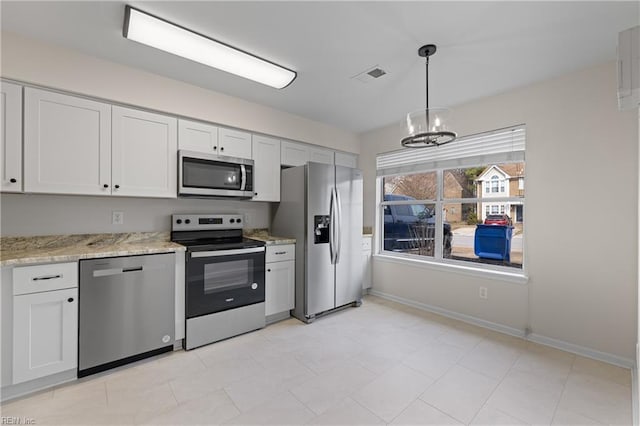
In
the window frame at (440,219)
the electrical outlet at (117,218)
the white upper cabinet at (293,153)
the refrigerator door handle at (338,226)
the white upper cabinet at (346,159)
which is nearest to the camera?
the electrical outlet at (117,218)

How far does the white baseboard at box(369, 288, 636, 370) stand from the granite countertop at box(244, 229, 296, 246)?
1770mm

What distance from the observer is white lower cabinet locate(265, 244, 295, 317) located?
312 cm

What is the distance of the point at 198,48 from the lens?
6.88 feet

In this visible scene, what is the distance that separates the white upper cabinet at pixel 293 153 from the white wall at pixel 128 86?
10cm

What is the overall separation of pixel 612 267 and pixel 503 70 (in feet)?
6.15

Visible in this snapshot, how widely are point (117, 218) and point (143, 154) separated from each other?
669mm

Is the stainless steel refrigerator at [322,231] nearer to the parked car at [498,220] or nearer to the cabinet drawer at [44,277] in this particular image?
the parked car at [498,220]

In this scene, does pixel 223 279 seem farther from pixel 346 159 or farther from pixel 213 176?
A: pixel 346 159

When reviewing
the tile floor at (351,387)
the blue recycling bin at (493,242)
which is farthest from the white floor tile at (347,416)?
the blue recycling bin at (493,242)

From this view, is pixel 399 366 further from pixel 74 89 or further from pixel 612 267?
pixel 74 89

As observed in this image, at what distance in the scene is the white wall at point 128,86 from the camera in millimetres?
2055

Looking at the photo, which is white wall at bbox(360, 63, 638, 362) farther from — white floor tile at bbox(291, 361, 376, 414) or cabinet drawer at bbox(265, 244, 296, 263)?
cabinet drawer at bbox(265, 244, 296, 263)

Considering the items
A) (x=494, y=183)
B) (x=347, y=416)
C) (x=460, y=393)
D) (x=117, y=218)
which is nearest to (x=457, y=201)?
(x=494, y=183)

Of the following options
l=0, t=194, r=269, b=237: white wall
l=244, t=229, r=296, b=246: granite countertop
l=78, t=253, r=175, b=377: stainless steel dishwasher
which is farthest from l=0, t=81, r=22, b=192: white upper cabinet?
l=244, t=229, r=296, b=246: granite countertop
